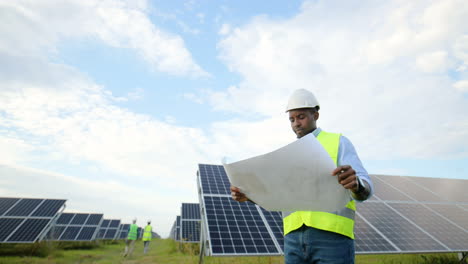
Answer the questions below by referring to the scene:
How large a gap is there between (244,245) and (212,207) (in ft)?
5.56

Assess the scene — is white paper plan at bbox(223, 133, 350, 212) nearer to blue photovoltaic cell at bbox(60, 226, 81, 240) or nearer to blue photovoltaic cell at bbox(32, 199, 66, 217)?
blue photovoltaic cell at bbox(32, 199, 66, 217)

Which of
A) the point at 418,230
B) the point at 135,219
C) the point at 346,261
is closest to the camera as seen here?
the point at 346,261

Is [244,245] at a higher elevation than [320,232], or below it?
higher

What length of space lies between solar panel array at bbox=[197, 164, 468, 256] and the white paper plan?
4246 mm

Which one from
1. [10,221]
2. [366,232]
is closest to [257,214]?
[366,232]

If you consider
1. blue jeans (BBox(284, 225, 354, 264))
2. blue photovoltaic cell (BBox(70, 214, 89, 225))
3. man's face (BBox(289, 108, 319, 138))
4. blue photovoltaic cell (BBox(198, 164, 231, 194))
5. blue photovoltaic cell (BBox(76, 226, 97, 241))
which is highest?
blue photovoltaic cell (BBox(70, 214, 89, 225))

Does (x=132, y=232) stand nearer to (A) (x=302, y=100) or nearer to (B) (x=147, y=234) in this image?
(B) (x=147, y=234)

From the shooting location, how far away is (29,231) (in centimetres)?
1189

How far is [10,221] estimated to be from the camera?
12703mm

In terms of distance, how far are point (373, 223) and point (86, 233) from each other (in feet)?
56.5

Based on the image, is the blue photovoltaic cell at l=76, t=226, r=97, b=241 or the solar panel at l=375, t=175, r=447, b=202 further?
the blue photovoltaic cell at l=76, t=226, r=97, b=241

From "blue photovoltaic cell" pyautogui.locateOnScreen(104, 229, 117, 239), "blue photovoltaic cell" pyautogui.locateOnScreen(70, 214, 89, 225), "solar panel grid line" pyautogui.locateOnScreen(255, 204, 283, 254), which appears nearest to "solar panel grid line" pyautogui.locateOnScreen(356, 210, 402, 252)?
"solar panel grid line" pyautogui.locateOnScreen(255, 204, 283, 254)

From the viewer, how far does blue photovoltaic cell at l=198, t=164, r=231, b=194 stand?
8576 mm

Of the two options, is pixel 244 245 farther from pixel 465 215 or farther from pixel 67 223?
pixel 67 223
